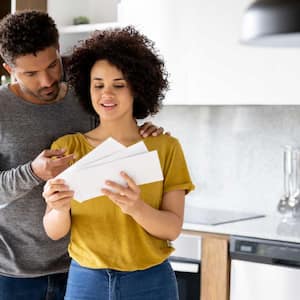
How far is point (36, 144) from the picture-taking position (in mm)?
1736

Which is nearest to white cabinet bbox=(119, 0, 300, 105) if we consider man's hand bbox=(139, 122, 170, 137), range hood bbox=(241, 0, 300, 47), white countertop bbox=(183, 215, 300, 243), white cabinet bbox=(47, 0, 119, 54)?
white cabinet bbox=(47, 0, 119, 54)

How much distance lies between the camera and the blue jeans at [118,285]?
1521 mm

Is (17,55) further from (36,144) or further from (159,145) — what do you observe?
(159,145)

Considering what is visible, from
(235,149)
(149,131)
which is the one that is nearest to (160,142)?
(149,131)

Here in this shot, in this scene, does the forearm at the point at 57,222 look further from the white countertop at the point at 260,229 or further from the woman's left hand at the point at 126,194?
the white countertop at the point at 260,229

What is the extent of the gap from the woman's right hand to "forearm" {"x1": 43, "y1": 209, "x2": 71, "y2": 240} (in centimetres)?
4

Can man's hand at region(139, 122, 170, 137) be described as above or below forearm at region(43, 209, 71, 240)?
above

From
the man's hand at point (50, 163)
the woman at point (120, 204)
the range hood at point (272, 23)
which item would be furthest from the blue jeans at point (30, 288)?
the range hood at point (272, 23)

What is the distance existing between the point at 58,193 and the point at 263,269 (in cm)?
122

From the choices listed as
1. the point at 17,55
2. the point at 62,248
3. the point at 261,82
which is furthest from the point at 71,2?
the point at 62,248

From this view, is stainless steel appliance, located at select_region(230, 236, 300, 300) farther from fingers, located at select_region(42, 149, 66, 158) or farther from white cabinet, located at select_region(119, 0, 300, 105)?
fingers, located at select_region(42, 149, 66, 158)

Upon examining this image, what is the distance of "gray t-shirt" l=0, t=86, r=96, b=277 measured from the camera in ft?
5.65

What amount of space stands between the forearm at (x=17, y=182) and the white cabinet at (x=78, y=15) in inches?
59.7

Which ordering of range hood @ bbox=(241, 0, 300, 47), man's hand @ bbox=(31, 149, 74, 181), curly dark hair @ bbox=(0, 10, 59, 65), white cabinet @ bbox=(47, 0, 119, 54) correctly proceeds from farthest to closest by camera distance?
1. white cabinet @ bbox=(47, 0, 119, 54)
2. curly dark hair @ bbox=(0, 10, 59, 65)
3. man's hand @ bbox=(31, 149, 74, 181)
4. range hood @ bbox=(241, 0, 300, 47)
